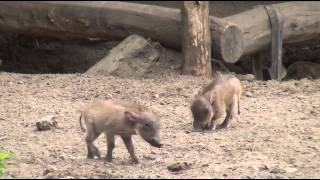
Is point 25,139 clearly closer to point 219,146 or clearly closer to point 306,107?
point 219,146

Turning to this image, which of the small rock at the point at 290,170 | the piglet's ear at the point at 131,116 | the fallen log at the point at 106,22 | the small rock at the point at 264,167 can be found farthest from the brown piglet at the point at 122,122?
the fallen log at the point at 106,22

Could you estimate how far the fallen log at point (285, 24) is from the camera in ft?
30.3

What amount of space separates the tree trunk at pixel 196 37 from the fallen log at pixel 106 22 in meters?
0.22

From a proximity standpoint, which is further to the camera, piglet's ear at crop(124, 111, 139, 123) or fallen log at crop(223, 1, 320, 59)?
fallen log at crop(223, 1, 320, 59)

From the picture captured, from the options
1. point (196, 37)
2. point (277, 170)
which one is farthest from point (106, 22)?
point (277, 170)

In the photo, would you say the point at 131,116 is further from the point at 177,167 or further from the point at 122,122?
the point at 177,167

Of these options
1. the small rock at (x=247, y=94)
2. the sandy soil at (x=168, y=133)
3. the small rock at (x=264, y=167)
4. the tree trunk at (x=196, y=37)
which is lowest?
the small rock at (x=264, y=167)

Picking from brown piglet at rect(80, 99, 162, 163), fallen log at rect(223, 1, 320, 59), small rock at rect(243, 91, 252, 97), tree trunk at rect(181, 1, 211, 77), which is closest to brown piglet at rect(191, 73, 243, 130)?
small rock at rect(243, 91, 252, 97)

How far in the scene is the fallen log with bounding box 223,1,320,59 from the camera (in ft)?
30.3

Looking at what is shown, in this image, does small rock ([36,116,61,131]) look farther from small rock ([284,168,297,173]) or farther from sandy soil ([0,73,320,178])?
small rock ([284,168,297,173])

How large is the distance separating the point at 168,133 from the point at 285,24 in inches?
160

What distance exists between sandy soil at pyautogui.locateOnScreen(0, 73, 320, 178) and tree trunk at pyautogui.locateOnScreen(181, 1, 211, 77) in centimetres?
26

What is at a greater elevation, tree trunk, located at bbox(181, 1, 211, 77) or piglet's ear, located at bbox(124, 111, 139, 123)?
tree trunk, located at bbox(181, 1, 211, 77)

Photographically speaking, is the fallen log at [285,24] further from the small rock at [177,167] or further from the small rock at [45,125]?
the small rock at [177,167]
